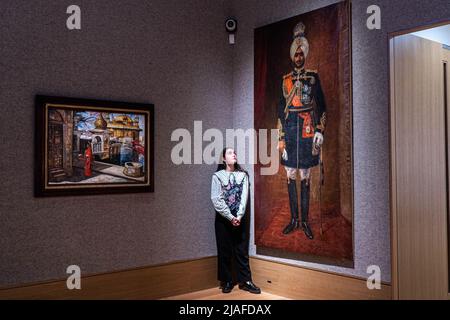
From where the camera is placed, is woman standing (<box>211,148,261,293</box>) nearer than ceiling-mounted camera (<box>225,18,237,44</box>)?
Yes

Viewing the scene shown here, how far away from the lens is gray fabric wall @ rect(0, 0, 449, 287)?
369cm

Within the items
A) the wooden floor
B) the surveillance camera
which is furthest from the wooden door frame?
the surveillance camera

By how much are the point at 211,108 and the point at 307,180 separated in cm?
141

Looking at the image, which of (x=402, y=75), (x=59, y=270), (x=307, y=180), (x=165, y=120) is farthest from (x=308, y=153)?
(x=59, y=270)

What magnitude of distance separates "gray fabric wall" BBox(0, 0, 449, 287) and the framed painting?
3.3 inches

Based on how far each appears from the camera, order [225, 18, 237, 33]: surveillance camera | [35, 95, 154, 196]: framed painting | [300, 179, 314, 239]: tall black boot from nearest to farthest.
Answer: [35, 95, 154, 196]: framed painting, [300, 179, 314, 239]: tall black boot, [225, 18, 237, 33]: surveillance camera

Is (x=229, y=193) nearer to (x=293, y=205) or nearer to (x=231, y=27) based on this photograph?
(x=293, y=205)

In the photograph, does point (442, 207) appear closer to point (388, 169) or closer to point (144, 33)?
point (388, 169)

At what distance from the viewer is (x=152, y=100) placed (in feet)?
14.8

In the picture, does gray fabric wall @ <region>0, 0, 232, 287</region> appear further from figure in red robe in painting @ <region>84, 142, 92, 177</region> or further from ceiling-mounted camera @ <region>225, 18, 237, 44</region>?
figure in red robe in painting @ <region>84, 142, 92, 177</region>

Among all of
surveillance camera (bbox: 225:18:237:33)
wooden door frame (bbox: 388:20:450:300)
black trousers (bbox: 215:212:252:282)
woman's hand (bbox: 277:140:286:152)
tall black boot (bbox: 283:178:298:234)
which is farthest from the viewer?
surveillance camera (bbox: 225:18:237:33)

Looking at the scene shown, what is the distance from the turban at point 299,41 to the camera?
438cm

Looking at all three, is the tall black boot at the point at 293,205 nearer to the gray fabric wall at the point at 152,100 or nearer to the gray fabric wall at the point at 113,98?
the gray fabric wall at the point at 152,100

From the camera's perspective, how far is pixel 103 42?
418cm
